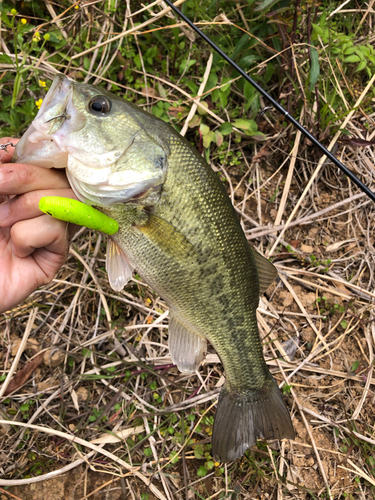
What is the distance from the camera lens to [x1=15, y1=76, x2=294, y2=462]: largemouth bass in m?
1.52

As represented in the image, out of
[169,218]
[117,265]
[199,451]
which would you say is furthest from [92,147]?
[199,451]

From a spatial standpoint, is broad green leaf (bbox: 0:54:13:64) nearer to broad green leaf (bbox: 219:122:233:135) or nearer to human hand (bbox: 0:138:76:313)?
human hand (bbox: 0:138:76:313)

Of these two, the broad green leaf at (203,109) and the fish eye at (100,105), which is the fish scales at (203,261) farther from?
the broad green leaf at (203,109)

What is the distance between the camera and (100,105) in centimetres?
157

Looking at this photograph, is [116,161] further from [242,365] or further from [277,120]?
[277,120]

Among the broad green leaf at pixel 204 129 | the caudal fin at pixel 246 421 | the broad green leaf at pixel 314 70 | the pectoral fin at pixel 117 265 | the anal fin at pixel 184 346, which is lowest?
A: the caudal fin at pixel 246 421

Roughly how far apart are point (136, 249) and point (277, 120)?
203 cm

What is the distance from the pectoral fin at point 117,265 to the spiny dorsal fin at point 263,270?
0.72 meters

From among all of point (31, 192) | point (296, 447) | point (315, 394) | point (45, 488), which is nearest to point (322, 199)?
point (315, 394)

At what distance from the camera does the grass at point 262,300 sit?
2648mm

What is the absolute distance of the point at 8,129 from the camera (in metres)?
2.70

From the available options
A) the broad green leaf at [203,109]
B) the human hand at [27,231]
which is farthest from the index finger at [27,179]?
the broad green leaf at [203,109]

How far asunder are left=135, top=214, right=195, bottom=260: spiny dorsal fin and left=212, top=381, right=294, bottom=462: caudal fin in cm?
95

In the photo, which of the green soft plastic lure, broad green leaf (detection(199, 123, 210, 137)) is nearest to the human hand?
the green soft plastic lure
